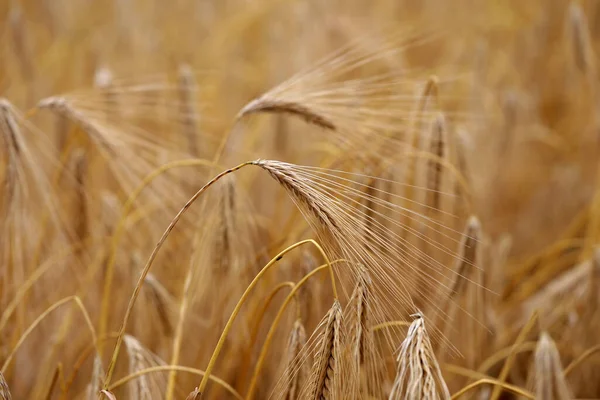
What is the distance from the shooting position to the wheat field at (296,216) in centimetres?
82

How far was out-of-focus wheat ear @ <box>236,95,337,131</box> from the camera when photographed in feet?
3.31

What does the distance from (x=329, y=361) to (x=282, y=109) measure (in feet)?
1.51

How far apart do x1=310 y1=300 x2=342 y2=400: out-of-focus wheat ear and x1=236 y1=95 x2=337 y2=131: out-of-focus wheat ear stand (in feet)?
1.34

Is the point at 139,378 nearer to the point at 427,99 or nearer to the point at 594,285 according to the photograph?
the point at 427,99

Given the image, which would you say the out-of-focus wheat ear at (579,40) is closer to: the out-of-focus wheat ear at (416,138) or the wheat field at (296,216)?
the wheat field at (296,216)

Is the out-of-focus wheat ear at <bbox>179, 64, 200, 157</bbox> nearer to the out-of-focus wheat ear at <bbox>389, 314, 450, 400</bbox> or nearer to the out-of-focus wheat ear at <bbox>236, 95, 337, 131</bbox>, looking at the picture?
the out-of-focus wheat ear at <bbox>236, 95, 337, 131</bbox>

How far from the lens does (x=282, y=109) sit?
1.03 metres

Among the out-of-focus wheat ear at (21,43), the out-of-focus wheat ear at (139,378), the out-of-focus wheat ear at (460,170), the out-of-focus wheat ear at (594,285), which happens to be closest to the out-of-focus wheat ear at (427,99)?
the out-of-focus wheat ear at (460,170)

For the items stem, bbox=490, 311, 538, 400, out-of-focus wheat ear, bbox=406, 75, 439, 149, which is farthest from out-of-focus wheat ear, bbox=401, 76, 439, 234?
stem, bbox=490, 311, 538, 400

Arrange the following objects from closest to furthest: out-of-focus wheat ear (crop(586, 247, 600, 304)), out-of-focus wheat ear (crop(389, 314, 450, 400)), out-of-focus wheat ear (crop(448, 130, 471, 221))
Result: out-of-focus wheat ear (crop(389, 314, 450, 400))
out-of-focus wheat ear (crop(586, 247, 600, 304))
out-of-focus wheat ear (crop(448, 130, 471, 221))

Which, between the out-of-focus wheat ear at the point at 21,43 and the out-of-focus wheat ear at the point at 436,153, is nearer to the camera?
the out-of-focus wheat ear at the point at 436,153

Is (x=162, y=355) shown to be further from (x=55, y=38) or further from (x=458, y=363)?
(x=55, y=38)

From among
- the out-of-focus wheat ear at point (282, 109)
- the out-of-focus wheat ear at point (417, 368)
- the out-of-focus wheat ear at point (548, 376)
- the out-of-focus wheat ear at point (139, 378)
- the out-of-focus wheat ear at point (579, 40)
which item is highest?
the out-of-focus wheat ear at point (579, 40)

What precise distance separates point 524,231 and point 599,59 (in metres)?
0.74
